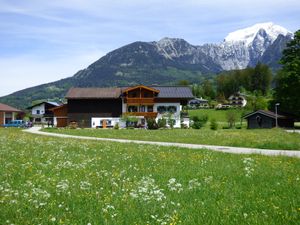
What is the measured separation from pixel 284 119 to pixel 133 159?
6942cm

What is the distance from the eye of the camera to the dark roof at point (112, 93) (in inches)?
3044

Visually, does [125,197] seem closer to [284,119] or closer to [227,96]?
[284,119]

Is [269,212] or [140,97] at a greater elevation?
[140,97]

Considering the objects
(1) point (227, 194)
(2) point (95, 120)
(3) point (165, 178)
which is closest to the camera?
(1) point (227, 194)

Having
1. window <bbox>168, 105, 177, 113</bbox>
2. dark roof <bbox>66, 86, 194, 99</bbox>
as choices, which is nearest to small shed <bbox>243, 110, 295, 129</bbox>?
dark roof <bbox>66, 86, 194, 99</bbox>

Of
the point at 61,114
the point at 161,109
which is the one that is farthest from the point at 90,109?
the point at 161,109

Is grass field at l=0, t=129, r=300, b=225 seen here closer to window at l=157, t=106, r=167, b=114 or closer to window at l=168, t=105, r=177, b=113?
window at l=168, t=105, r=177, b=113

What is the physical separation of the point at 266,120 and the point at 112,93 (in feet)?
107

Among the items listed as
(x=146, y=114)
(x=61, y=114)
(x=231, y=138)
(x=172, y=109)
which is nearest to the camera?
(x=231, y=138)

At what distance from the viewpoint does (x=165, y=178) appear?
11141 millimetres

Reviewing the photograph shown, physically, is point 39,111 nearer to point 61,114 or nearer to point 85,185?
point 61,114

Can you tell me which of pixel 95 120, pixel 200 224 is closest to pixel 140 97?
pixel 95 120

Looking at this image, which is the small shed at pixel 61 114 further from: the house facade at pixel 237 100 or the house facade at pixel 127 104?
the house facade at pixel 237 100

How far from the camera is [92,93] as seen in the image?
264 ft
